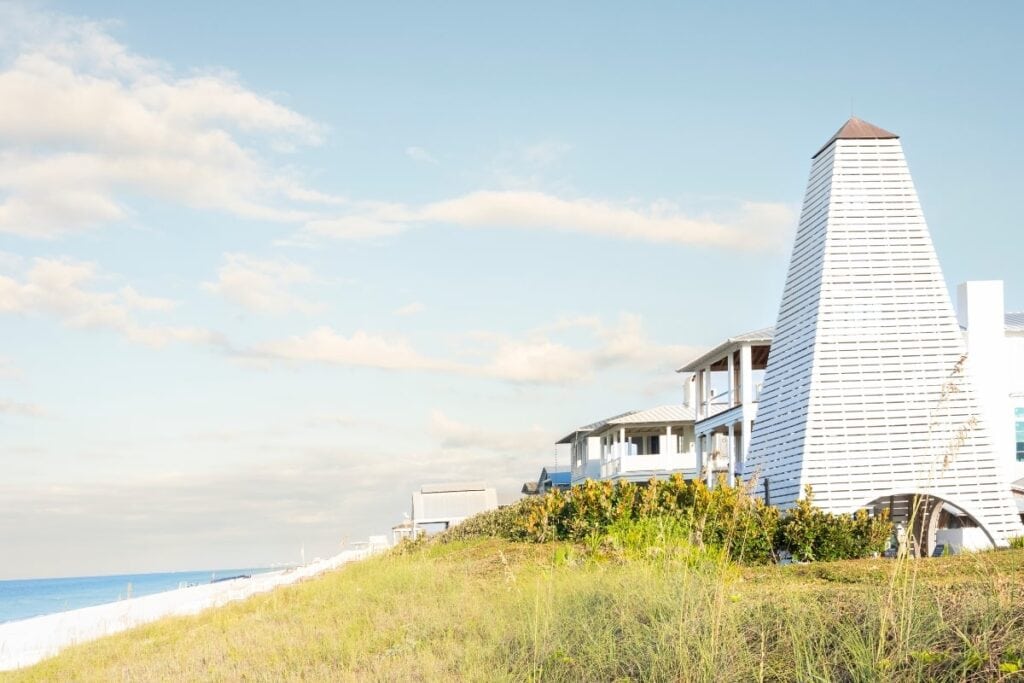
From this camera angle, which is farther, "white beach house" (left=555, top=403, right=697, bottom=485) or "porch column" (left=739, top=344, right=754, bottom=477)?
"white beach house" (left=555, top=403, right=697, bottom=485)

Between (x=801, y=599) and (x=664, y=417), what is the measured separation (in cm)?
3422

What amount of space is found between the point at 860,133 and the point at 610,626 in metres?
15.9

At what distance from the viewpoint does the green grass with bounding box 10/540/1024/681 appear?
5.89 m

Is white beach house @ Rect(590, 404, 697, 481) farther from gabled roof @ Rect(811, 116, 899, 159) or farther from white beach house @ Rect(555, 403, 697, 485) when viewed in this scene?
gabled roof @ Rect(811, 116, 899, 159)

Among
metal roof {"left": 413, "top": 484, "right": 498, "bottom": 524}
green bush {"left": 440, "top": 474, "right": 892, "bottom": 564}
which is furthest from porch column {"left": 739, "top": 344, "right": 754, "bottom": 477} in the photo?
metal roof {"left": 413, "top": 484, "right": 498, "bottom": 524}

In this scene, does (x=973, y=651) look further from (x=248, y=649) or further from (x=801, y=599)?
(x=248, y=649)

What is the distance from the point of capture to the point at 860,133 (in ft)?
68.4

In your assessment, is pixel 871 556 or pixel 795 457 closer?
pixel 871 556

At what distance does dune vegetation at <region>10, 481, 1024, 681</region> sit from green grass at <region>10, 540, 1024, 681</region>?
2 cm

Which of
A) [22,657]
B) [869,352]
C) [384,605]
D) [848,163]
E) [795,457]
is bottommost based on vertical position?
[22,657]

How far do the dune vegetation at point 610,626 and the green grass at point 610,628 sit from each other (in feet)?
0.07

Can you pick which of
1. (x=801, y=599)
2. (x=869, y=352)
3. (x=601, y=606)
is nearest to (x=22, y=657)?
(x=601, y=606)

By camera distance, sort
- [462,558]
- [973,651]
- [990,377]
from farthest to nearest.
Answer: [990,377]
[462,558]
[973,651]

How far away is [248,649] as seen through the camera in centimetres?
1067
